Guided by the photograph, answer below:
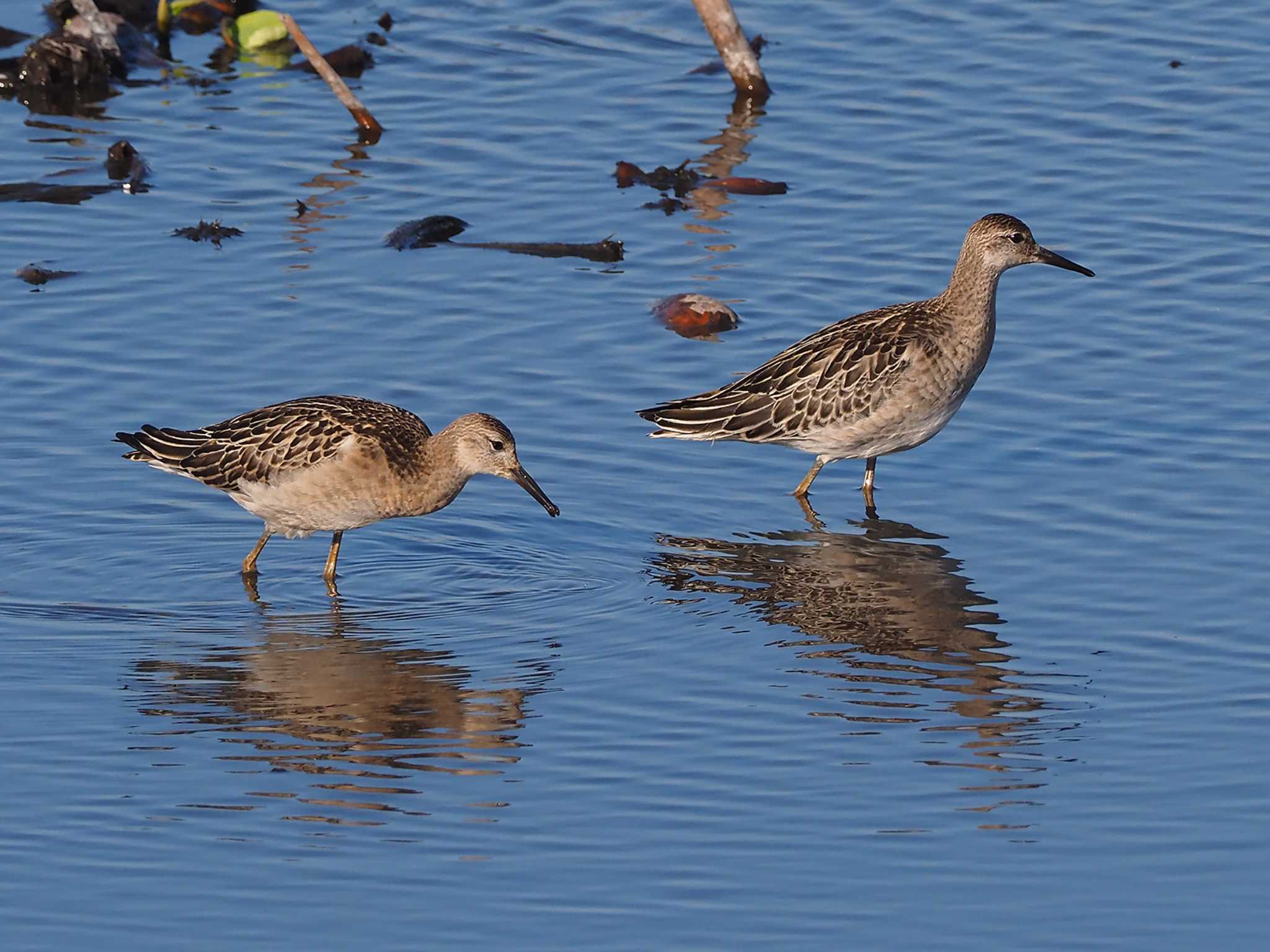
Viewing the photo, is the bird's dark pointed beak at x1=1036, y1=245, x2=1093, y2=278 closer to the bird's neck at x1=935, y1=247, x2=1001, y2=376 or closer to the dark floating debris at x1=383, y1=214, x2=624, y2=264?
the bird's neck at x1=935, y1=247, x2=1001, y2=376

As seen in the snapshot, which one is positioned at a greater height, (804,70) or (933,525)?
(804,70)

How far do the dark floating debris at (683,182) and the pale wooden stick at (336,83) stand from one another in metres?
2.84

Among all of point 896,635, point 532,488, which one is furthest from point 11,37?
point 896,635

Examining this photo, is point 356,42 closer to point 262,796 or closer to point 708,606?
point 708,606

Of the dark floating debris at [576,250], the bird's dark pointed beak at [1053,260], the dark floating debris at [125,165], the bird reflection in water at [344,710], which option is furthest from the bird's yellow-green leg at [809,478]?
the dark floating debris at [125,165]

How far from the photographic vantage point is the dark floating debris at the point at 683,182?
Result: 20.9 m

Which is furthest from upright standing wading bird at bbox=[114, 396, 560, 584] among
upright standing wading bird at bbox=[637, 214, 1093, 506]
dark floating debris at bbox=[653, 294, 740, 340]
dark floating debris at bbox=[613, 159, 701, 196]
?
dark floating debris at bbox=[613, 159, 701, 196]

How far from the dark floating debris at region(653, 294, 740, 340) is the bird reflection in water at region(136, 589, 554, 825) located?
5151mm

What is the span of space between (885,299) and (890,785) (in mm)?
7956

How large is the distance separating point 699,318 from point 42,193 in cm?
653

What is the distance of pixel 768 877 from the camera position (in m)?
10.1

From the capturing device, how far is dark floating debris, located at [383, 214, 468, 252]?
19.5 m

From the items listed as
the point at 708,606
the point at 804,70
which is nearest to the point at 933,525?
the point at 708,606

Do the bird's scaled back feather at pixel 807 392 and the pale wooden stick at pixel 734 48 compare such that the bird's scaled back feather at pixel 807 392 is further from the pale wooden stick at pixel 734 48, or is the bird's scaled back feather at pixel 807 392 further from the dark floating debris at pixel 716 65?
the dark floating debris at pixel 716 65
